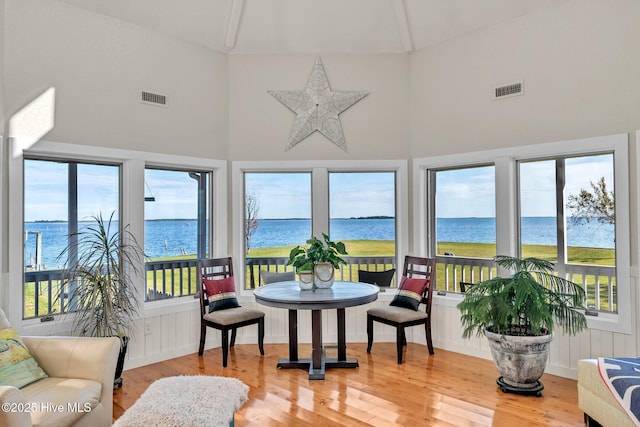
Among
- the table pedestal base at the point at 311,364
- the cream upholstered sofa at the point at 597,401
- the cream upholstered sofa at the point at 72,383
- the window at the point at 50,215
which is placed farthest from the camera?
the table pedestal base at the point at 311,364

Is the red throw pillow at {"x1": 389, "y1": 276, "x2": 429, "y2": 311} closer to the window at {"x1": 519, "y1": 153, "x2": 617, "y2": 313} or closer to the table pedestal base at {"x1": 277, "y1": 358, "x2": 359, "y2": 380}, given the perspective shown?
the table pedestal base at {"x1": 277, "y1": 358, "x2": 359, "y2": 380}

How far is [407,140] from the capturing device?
481cm

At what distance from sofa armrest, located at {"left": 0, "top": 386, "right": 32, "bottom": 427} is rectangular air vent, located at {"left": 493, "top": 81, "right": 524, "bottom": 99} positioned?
14.2 feet

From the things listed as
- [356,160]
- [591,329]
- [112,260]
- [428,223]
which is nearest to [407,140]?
[356,160]

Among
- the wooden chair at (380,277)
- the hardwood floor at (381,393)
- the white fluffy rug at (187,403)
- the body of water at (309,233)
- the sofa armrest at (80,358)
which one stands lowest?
the hardwood floor at (381,393)

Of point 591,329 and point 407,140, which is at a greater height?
point 407,140

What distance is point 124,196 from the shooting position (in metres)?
4.08

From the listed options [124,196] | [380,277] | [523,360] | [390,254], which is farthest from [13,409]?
[390,254]

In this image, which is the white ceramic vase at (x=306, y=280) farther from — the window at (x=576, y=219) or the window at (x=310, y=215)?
the window at (x=576, y=219)

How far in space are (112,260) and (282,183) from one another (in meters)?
2.01

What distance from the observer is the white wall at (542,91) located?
339cm

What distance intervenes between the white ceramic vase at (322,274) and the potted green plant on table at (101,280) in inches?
65.7

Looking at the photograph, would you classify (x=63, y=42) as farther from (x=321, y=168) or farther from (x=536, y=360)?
(x=536, y=360)

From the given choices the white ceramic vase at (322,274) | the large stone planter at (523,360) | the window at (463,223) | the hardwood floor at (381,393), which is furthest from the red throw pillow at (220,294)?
the large stone planter at (523,360)
